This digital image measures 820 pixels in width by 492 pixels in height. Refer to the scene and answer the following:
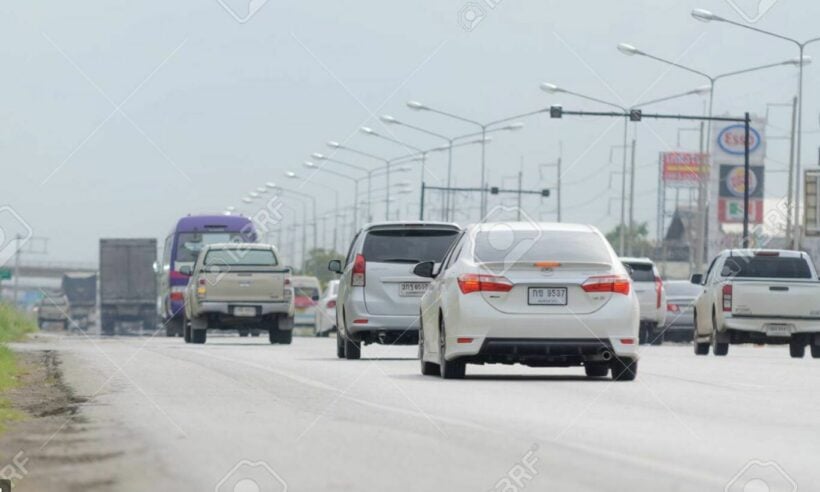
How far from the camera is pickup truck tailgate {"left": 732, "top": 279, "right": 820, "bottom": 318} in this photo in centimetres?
3344

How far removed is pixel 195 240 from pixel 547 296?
113 feet

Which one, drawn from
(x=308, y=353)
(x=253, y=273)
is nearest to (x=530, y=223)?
(x=308, y=353)

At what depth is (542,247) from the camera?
20.0m

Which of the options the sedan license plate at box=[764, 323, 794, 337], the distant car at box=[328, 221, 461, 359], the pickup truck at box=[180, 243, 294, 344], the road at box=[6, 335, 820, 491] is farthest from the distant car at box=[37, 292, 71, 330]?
the road at box=[6, 335, 820, 491]

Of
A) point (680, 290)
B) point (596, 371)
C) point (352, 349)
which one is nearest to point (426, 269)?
point (596, 371)

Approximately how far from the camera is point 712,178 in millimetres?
131625

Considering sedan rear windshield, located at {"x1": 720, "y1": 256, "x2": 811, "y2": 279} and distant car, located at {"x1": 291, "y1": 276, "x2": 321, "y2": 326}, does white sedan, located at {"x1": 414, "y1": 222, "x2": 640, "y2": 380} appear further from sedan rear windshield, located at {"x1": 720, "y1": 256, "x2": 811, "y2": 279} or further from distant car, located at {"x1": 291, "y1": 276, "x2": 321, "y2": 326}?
distant car, located at {"x1": 291, "y1": 276, "x2": 321, "y2": 326}

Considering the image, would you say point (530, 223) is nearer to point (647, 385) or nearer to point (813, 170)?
point (647, 385)

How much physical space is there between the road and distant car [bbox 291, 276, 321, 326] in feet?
167

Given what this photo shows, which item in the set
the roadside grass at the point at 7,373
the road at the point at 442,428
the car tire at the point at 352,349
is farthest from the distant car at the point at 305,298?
the road at the point at 442,428

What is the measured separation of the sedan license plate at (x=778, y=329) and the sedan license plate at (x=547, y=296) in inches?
564

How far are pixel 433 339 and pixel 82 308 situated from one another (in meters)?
98.6

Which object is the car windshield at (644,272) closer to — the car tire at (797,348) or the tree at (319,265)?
the car tire at (797,348)

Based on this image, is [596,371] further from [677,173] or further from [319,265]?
[319,265]
